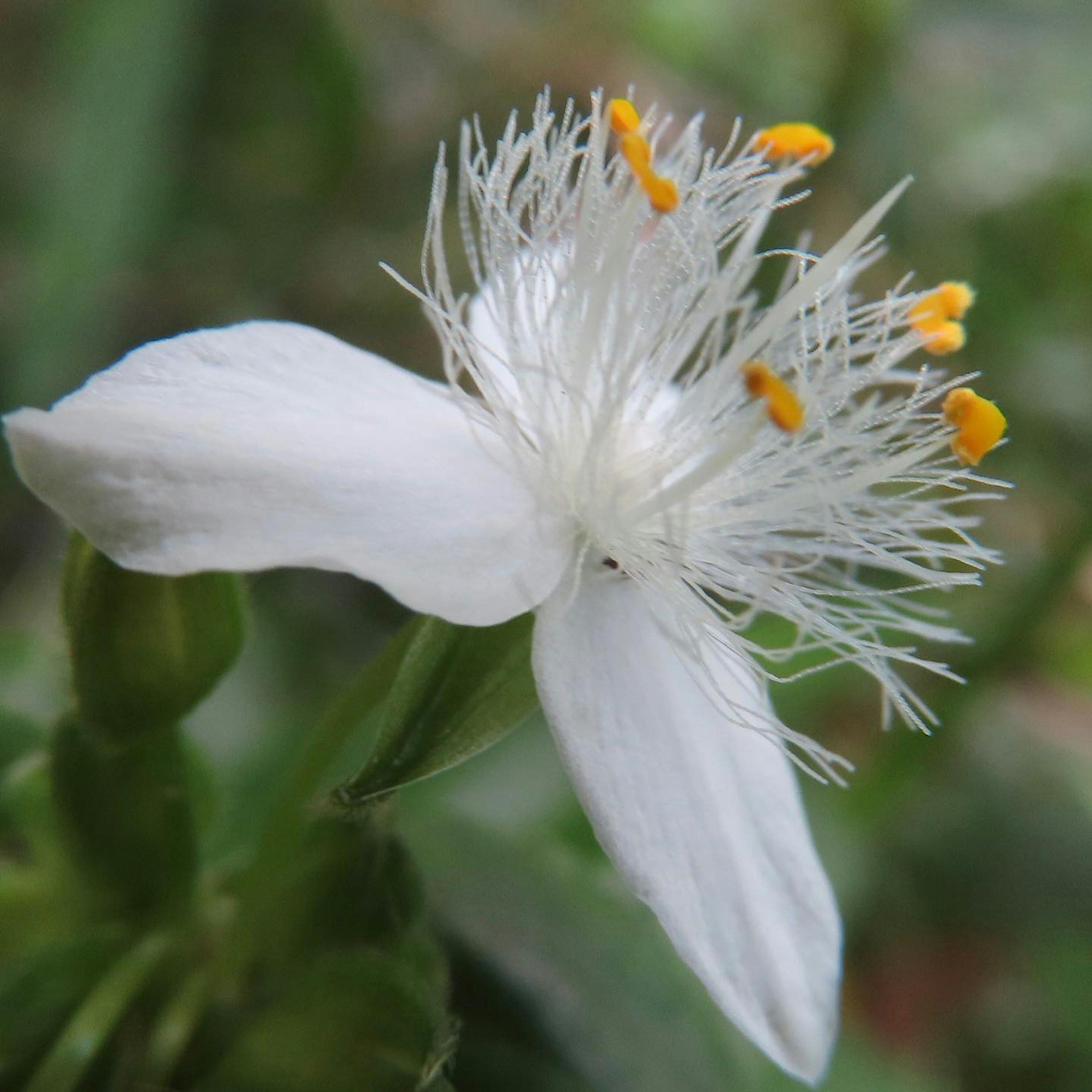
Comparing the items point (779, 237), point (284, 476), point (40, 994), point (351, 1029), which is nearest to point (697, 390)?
point (284, 476)

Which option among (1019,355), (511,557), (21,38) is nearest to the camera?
(511,557)

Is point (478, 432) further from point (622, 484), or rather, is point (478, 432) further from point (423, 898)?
point (423, 898)

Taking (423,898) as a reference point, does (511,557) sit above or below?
above

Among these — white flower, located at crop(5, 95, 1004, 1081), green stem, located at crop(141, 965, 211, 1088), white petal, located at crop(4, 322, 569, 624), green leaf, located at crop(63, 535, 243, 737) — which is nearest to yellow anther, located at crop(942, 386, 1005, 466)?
white flower, located at crop(5, 95, 1004, 1081)

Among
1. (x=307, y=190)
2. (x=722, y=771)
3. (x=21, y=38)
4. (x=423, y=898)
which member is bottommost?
(x=21, y=38)

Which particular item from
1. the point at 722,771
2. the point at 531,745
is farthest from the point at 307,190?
the point at 722,771

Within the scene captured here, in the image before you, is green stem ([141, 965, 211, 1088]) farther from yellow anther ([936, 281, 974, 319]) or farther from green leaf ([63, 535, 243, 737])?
yellow anther ([936, 281, 974, 319])

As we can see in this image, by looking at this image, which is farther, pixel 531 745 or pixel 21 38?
pixel 21 38

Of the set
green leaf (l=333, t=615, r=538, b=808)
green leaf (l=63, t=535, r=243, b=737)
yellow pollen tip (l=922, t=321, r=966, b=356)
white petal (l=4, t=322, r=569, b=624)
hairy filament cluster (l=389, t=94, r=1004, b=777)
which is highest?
yellow pollen tip (l=922, t=321, r=966, b=356)
